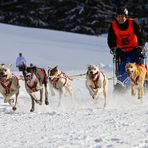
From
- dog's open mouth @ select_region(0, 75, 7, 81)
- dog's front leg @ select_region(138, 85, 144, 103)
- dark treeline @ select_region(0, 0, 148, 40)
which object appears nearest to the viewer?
dog's open mouth @ select_region(0, 75, 7, 81)

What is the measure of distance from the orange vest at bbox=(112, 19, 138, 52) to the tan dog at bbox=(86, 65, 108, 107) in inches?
40.1

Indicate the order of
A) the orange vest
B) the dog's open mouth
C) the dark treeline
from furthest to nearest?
1. the dark treeline
2. the orange vest
3. the dog's open mouth

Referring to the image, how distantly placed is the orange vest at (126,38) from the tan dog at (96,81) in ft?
3.34

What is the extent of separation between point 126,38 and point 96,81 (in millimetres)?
1248

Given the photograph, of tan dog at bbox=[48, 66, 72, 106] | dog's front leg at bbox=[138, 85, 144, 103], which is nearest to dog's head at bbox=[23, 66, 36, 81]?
tan dog at bbox=[48, 66, 72, 106]

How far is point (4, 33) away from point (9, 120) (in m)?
28.9

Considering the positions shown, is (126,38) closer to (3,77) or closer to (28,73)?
(28,73)

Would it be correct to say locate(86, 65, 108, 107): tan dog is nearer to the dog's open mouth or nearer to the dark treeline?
the dog's open mouth

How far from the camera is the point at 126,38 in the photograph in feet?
33.7

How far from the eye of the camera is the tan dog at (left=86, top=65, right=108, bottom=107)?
9505mm

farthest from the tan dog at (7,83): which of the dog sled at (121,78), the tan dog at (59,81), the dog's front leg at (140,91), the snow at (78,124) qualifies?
the dog's front leg at (140,91)

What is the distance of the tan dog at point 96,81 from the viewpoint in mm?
9505

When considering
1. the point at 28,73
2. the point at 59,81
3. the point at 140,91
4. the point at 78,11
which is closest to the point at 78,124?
the point at 28,73

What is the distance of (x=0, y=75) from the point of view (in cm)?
949
